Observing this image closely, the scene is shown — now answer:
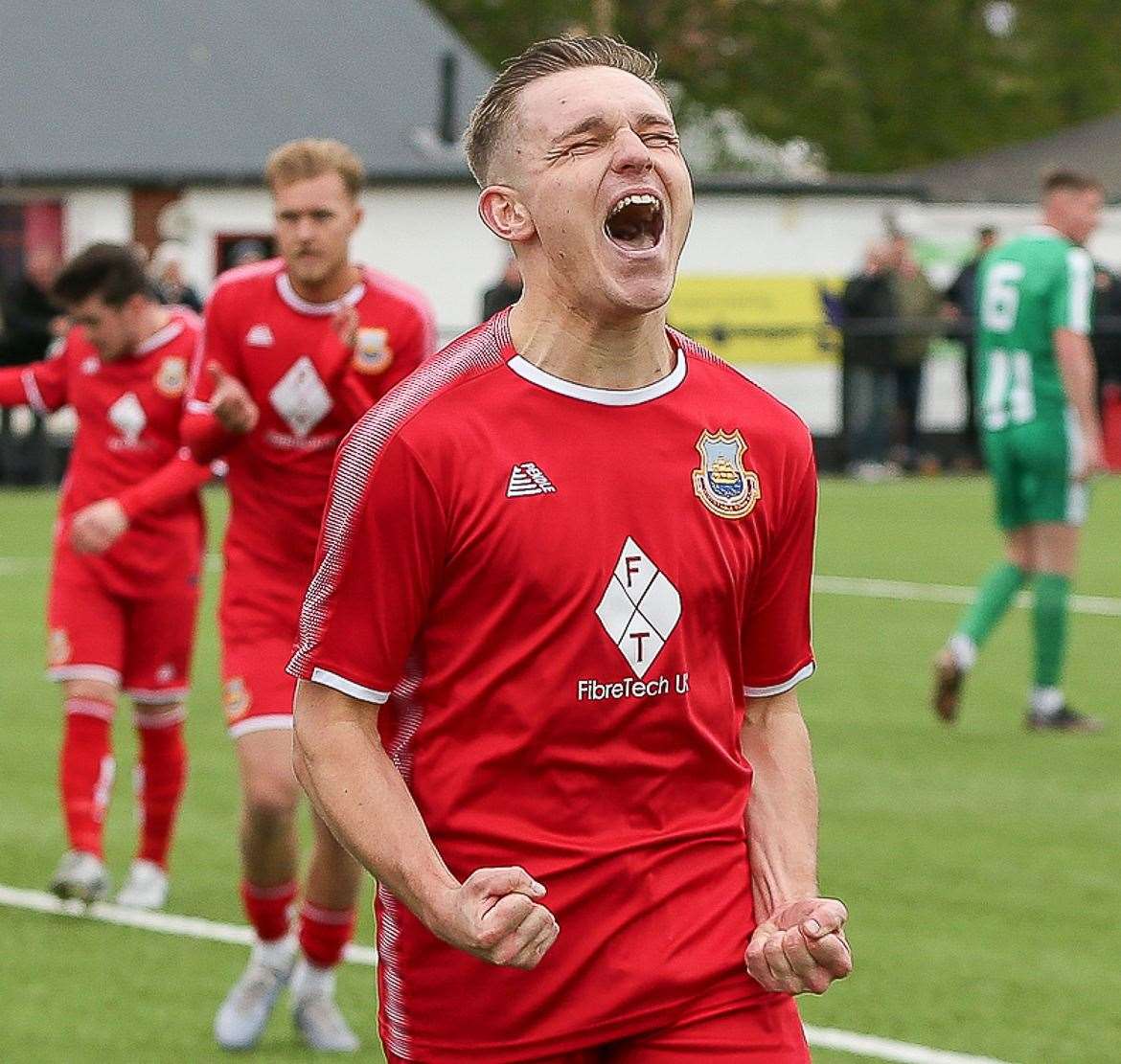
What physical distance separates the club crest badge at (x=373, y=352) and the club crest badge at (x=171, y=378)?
165 cm

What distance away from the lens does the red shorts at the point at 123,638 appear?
26.7 feet

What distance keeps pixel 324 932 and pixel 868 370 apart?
2006 centimetres

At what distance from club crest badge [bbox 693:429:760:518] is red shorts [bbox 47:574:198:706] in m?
4.83

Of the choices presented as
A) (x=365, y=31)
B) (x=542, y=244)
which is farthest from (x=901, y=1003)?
(x=365, y=31)

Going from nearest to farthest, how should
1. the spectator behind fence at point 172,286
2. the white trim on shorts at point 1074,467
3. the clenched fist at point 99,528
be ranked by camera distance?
the clenched fist at point 99,528, the white trim on shorts at point 1074,467, the spectator behind fence at point 172,286

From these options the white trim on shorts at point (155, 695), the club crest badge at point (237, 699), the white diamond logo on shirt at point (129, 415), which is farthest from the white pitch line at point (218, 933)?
the white diamond logo on shirt at point (129, 415)

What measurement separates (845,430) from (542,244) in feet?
75.3

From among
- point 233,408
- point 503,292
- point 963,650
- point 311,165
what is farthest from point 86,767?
point 503,292

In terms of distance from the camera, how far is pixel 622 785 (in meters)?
3.59

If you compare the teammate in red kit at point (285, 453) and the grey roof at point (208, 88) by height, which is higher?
the teammate in red kit at point (285, 453)

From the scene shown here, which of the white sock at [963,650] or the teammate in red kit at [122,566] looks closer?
the teammate in red kit at [122,566]

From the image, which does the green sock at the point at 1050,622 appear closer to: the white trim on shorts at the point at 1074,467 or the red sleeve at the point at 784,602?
the white trim on shorts at the point at 1074,467

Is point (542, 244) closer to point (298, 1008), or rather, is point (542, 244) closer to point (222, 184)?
point (298, 1008)

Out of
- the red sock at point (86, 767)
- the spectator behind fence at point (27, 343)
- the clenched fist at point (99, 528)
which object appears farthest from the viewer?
the spectator behind fence at point (27, 343)
